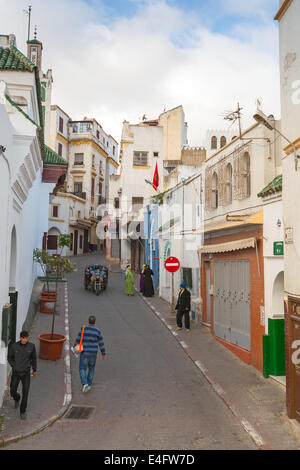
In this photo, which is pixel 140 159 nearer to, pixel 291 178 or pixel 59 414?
pixel 291 178

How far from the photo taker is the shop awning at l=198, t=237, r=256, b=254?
10336mm

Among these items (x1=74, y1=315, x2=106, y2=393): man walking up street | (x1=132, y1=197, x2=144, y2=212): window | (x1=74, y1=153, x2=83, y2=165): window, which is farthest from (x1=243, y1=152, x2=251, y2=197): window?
(x1=74, y1=153, x2=83, y2=165): window

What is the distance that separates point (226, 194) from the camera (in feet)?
42.3

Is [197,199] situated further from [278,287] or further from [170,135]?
[170,135]

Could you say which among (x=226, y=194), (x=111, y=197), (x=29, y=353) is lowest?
(x=29, y=353)

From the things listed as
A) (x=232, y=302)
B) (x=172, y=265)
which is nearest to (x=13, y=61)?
(x=172, y=265)

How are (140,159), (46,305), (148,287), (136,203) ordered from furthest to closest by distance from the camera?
(136,203) → (140,159) → (148,287) → (46,305)

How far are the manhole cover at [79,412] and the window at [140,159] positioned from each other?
28.2 meters

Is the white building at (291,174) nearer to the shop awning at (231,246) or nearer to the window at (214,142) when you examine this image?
the shop awning at (231,246)

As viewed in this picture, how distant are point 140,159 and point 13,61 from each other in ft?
74.6

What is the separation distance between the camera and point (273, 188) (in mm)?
9406

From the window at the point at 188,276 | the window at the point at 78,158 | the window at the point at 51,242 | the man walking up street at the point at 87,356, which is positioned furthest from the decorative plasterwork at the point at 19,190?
the window at the point at 78,158

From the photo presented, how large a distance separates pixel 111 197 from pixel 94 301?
28991 millimetres

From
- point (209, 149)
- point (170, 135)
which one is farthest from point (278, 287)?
point (170, 135)
